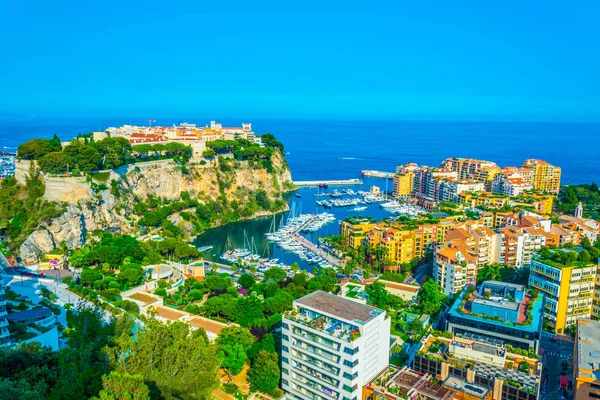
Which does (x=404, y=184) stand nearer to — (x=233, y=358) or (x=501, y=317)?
(x=501, y=317)

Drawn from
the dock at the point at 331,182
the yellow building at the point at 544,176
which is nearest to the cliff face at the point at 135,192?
the dock at the point at 331,182

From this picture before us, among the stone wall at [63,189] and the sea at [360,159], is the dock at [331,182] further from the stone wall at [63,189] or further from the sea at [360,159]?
the stone wall at [63,189]

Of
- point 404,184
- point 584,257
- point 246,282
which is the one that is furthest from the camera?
point 404,184

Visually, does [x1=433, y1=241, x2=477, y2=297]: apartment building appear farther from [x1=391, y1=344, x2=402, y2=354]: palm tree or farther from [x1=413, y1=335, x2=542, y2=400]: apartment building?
[x1=413, y1=335, x2=542, y2=400]: apartment building

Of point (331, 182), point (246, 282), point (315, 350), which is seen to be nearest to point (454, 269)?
point (246, 282)

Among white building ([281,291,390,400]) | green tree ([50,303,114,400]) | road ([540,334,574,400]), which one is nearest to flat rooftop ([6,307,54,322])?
green tree ([50,303,114,400])

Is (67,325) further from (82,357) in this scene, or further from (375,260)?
(375,260)

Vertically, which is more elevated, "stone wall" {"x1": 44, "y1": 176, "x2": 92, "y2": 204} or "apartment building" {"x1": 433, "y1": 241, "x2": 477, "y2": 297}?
"stone wall" {"x1": 44, "y1": 176, "x2": 92, "y2": 204}
